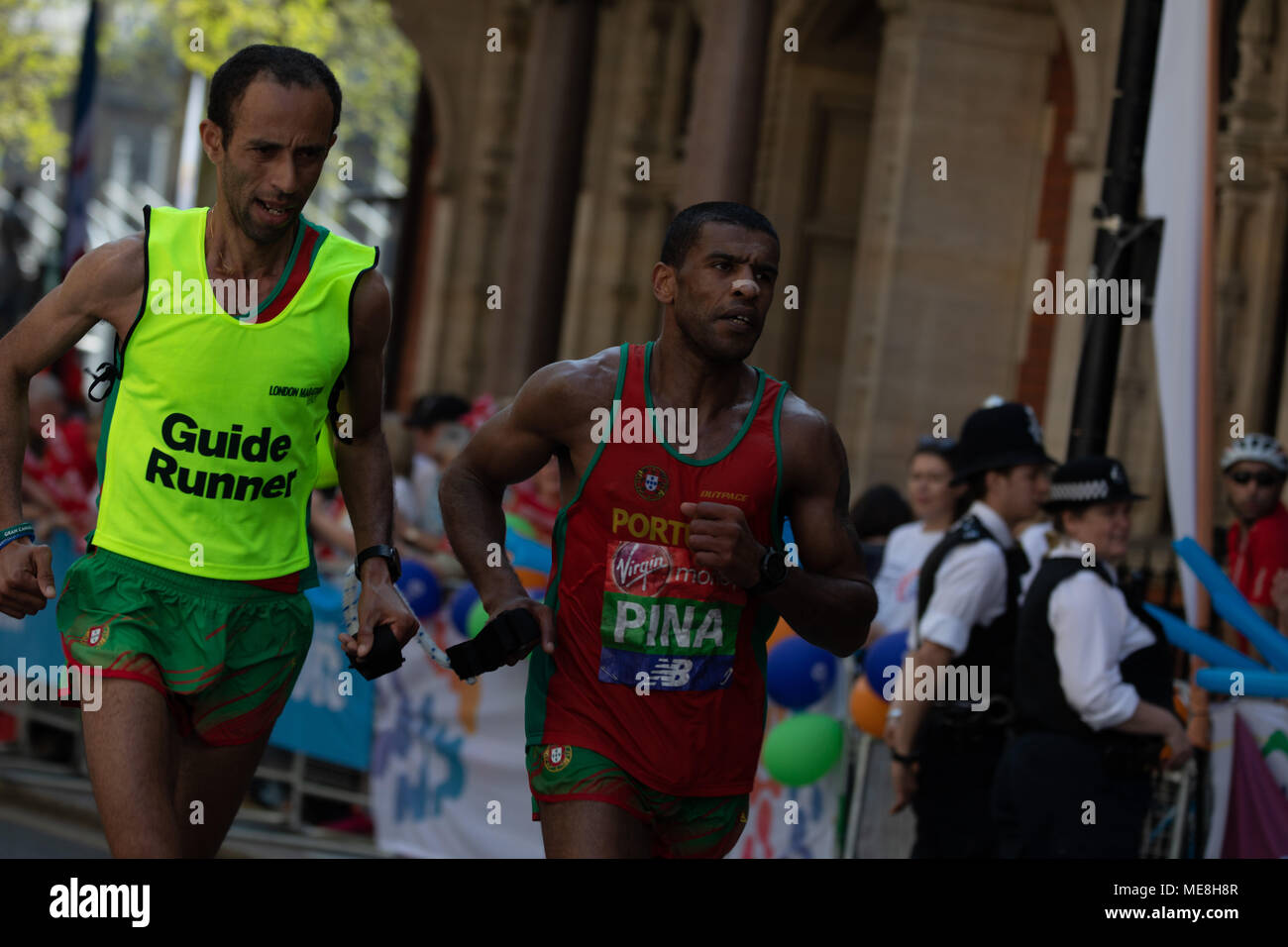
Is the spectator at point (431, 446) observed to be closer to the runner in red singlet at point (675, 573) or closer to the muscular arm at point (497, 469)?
the muscular arm at point (497, 469)

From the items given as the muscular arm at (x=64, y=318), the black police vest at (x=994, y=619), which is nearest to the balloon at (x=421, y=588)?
the black police vest at (x=994, y=619)

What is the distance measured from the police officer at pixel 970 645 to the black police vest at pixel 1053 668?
0.25 metres

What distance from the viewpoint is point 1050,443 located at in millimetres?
12352

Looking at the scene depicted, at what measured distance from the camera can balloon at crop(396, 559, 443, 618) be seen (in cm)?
877

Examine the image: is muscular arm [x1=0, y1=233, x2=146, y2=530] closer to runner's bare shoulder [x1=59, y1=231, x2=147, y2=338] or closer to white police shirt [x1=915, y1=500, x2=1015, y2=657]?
runner's bare shoulder [x1=59, y1=231, x2=147, y2=338]

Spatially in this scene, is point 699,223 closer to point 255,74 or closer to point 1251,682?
point 255,74

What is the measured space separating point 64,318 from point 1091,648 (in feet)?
11.2

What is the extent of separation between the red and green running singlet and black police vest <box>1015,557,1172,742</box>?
2.24 m

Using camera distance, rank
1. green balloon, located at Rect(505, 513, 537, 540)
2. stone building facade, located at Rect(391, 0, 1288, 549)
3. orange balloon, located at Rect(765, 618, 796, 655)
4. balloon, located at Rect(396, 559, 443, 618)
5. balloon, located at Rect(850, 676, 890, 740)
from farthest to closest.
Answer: stone building facade, located at Rect(391, 0, 1288, 549) < green balloon, located at Rect(505, 513, 537, 540) < balloon, located at Rect(396, 559, 443, 618) < orange balloon, located at Rect(765, 618, 796, 655) < balloon, located at Rect(850, 676, 890, 740)

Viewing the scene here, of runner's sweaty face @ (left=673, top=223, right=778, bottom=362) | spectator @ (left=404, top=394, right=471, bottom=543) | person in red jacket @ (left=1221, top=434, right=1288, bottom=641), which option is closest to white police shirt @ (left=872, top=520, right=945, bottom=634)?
person in red jacket @ (left=1221, top=434, right=1288, bottom=641)

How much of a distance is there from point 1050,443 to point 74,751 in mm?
6064

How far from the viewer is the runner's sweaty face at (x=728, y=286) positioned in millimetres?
4348
